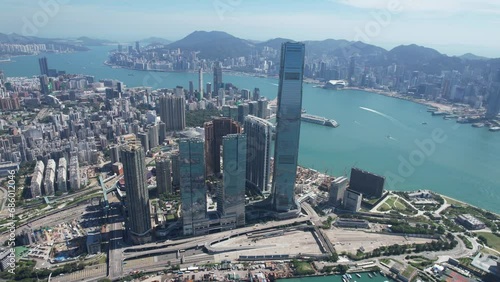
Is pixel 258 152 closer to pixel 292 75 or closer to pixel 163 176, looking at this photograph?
pixel 292 75

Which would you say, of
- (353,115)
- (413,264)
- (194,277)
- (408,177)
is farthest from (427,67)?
(194,277)

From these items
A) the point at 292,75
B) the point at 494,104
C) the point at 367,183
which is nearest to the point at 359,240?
the point at 367,183

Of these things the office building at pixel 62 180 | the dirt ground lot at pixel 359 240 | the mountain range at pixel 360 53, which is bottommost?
the dirt ground lot at pixel 359 240

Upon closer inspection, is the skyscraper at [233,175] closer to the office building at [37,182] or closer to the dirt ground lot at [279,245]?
the dirt ground lot at [279,245]

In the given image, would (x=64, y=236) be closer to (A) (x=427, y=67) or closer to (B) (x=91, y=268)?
(B) (x=91, y=268)

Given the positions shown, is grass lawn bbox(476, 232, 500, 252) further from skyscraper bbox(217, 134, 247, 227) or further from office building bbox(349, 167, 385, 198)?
skyscraper bbox(217, 134, 247, 227)

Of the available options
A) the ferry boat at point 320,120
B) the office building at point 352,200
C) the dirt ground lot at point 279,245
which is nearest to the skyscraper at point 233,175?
the dirt ground lot at point 279,245
